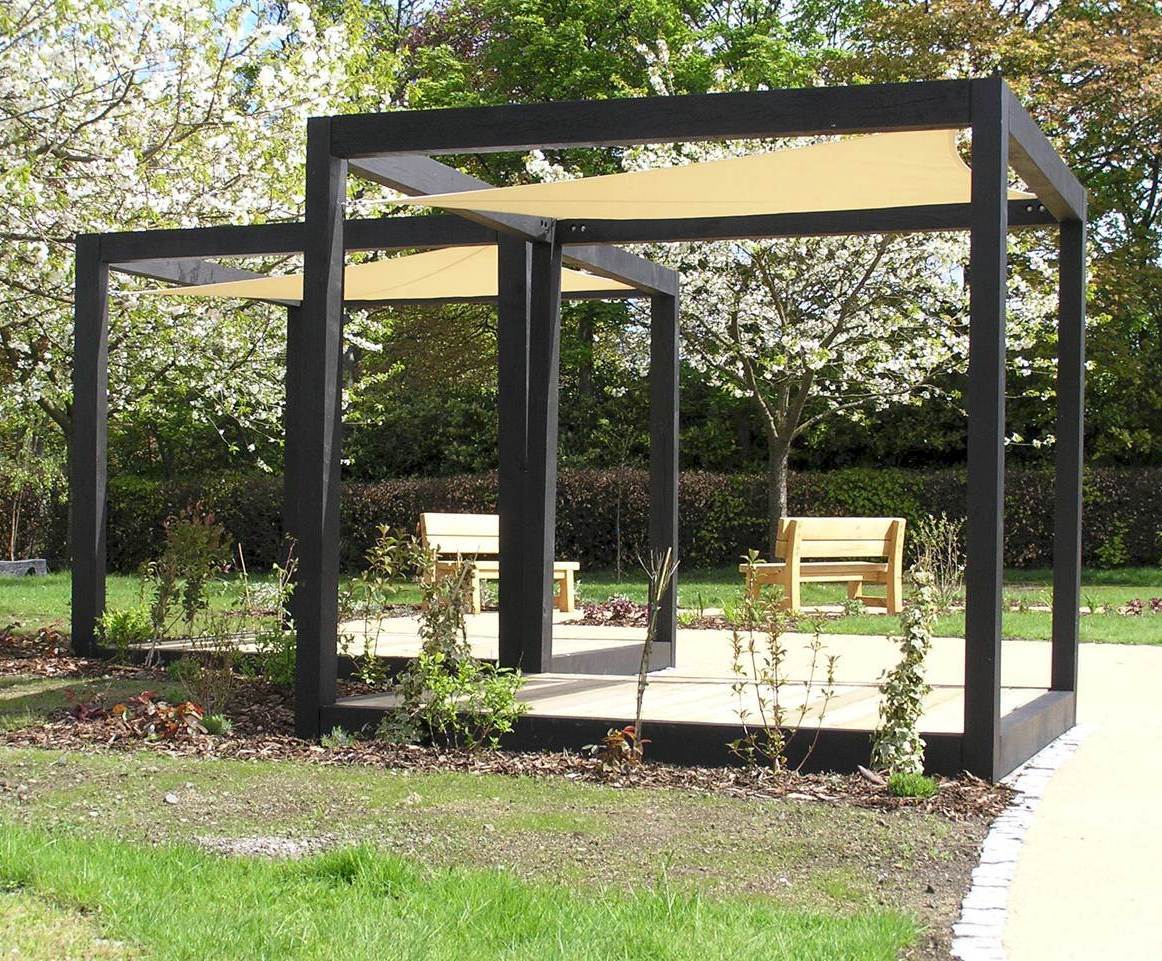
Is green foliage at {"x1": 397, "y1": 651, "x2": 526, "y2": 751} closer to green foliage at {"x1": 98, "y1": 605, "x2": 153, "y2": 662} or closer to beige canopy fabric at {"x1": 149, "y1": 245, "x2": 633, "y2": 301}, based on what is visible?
beige canopy fabric at {"x1": 149, "y1": 245, "x2": 633, "y2": 301}

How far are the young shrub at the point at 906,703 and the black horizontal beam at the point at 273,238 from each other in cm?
351

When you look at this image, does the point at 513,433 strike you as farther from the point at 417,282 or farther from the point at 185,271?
the point at 185,271

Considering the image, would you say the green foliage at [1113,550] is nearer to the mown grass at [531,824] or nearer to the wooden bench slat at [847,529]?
the wooden bench slat at [847,529]

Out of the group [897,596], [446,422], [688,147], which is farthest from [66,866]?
[446,422]

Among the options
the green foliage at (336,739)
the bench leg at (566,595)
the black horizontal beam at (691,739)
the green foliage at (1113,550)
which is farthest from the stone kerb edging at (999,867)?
the green foliage at (1113,550)

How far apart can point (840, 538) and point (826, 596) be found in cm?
234

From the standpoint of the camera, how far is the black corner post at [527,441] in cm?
730

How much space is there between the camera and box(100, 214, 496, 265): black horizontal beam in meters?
7.94

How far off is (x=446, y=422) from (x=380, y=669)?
47.0 ft

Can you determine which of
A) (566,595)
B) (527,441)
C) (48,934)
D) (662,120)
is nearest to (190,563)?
(527,441)

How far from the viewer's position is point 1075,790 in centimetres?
516

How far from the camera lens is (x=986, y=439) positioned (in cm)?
509

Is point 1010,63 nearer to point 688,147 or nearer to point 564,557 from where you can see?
point 688,147

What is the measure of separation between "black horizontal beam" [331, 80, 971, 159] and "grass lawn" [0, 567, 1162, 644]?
12.4ft
